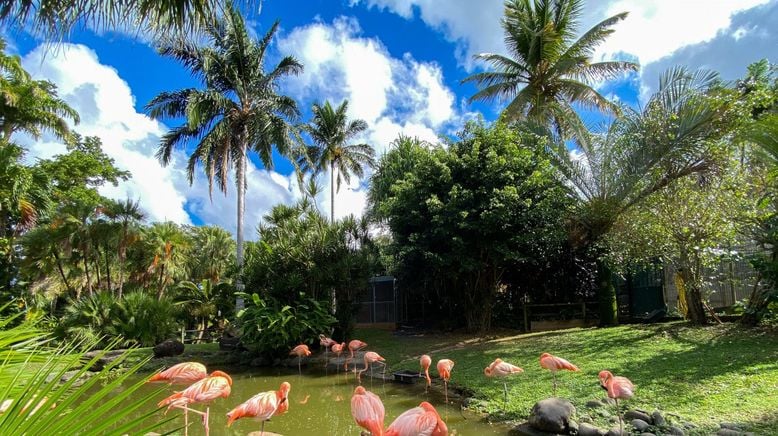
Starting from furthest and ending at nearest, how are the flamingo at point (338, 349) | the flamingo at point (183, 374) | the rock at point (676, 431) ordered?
the flamingo at point (338, 349), the flamingo at point (183, 374), the rock at point (676, 431)

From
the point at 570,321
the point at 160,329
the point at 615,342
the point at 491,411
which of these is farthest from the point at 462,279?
the point at 160,329

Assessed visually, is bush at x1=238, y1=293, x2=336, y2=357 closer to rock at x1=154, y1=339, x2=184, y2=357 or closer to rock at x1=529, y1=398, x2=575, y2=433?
rock at x1=154, y1=339, x2=184, y2=357

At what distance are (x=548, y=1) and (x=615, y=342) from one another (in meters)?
13.1

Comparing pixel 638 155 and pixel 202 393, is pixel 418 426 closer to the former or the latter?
pixel 202 393

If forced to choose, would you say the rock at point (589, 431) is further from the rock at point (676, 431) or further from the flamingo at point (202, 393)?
the flamingo at point (202, 393)

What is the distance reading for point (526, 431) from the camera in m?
5.93

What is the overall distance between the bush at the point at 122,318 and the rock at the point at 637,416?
13.5 m

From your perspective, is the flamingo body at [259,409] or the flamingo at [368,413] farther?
the flamingo body at [259,409]

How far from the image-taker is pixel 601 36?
1730cm

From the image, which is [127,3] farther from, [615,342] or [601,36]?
[601,36]

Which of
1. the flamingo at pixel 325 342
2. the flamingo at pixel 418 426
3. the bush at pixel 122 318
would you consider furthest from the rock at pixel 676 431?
the bush at pixel 122 318

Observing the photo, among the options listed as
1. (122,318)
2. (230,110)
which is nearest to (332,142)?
(230,110)

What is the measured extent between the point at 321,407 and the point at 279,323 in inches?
189

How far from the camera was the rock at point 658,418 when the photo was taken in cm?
541
